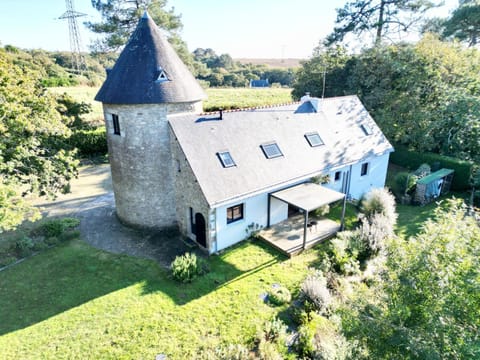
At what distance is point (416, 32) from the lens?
3597 cm

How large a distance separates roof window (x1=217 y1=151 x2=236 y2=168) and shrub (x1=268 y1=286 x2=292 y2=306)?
650cm

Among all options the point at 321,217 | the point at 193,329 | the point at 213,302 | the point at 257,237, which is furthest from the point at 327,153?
the point at 193,329

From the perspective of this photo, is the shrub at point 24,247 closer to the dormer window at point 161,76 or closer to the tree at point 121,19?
the dormer window at point 161,76

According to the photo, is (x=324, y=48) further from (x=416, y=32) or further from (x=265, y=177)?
(x=265, y=177)

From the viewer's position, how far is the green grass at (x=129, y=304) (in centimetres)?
1069

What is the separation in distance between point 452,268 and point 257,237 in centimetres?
1139

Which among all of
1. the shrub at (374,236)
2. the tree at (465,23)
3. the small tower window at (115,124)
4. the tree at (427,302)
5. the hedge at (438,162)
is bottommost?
the shrub at (374,236)

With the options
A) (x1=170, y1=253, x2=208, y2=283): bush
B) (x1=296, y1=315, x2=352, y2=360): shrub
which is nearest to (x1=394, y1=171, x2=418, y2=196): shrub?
(x1=296, y1=315, x2=352, y2=360): shrub

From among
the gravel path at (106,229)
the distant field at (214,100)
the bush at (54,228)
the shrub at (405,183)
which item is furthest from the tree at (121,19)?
the shrub at (405,183)

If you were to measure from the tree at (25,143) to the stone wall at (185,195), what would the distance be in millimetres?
5973

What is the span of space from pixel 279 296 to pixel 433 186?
54.5 ft

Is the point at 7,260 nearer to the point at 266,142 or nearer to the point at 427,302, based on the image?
the point at 266,142

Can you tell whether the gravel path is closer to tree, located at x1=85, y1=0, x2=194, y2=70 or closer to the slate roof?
the slate roof

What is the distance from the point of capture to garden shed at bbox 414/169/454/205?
22109 mm
